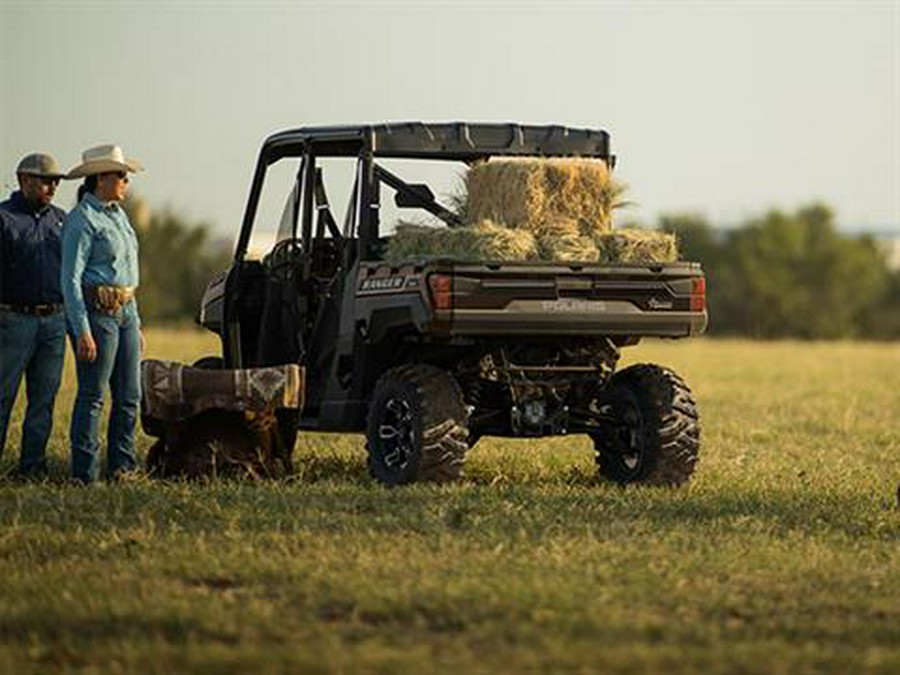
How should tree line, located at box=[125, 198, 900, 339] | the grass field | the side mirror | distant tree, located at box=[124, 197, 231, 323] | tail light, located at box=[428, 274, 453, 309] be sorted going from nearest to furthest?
the grass field → tail light, located at box=[428, 274, 453, 309] → the side mirror → distant tree, located at box=[124, 197, 231, 323] → tree line, located at box=[125, 198, 900, 339]

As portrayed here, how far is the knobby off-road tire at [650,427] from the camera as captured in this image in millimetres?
14016

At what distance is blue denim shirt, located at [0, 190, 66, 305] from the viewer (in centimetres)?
1452

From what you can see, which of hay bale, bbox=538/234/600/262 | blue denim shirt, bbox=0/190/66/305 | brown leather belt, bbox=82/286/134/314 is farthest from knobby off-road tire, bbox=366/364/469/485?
blue denim shirt, bbox=0/190/66/305

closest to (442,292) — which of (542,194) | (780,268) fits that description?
(542,194)

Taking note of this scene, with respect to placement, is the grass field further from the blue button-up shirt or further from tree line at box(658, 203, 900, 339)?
tree line at box(658, 203, 900, 339)

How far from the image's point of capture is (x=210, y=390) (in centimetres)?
1409

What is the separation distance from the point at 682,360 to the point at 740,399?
48.0 feet

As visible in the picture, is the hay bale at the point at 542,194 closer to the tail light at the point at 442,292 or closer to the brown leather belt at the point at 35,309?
the tail light at the point at 442,292

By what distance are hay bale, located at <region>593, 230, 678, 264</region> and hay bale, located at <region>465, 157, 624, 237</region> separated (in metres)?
0.13

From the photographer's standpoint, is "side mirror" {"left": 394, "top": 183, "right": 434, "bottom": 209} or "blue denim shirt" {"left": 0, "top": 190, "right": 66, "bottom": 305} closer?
"side mirror" {"left": 394, "top": 183, "right": 434, "bottom": 209}

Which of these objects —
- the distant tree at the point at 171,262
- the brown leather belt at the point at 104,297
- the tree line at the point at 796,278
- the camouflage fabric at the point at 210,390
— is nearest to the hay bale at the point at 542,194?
the camouflage fabric at the point at 210,390

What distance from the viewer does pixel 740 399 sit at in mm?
26312

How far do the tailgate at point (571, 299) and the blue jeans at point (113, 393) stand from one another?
2.15 meters

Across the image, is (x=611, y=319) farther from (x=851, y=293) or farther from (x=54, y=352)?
(x=851, y=293)
